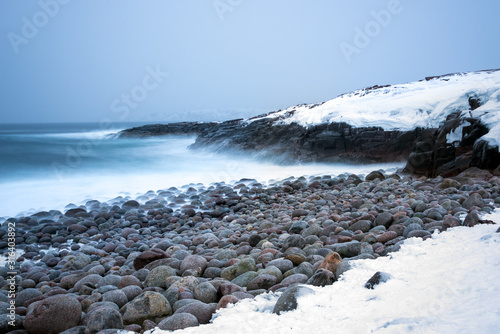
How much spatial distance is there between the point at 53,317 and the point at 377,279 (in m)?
2.05

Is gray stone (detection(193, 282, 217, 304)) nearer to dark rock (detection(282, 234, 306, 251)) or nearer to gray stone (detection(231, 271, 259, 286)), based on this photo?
gray stone (detection(231, 271, 259, 286))

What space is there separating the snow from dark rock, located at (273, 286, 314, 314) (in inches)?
276

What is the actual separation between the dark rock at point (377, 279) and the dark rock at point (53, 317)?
72.9 inches

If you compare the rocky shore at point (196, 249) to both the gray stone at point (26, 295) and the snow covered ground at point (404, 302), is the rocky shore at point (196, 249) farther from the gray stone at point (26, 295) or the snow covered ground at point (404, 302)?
the snow covered ground at point (404, 302)

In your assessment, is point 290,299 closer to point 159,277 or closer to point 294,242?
point 159,277

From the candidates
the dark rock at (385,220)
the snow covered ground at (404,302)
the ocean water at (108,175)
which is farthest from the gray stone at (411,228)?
the ocean water at (108,175)

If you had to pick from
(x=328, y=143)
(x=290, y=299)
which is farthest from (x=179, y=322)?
(x=328, y=143)

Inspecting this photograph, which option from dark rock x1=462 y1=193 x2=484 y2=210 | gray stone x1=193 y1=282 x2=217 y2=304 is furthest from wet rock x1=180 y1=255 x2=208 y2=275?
dark rock x1=462 y1=193 x2=484 y2=210

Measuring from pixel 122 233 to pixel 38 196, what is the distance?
17.0 feet

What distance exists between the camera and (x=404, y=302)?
1763mm

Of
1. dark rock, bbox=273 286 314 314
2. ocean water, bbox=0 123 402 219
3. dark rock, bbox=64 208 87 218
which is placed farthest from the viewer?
ocean water, bbox=0 123 402 219

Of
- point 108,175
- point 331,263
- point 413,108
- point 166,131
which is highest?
point 166,131

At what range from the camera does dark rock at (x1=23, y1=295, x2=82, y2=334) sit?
2.17 meters

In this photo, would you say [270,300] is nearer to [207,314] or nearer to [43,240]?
[207,314]
